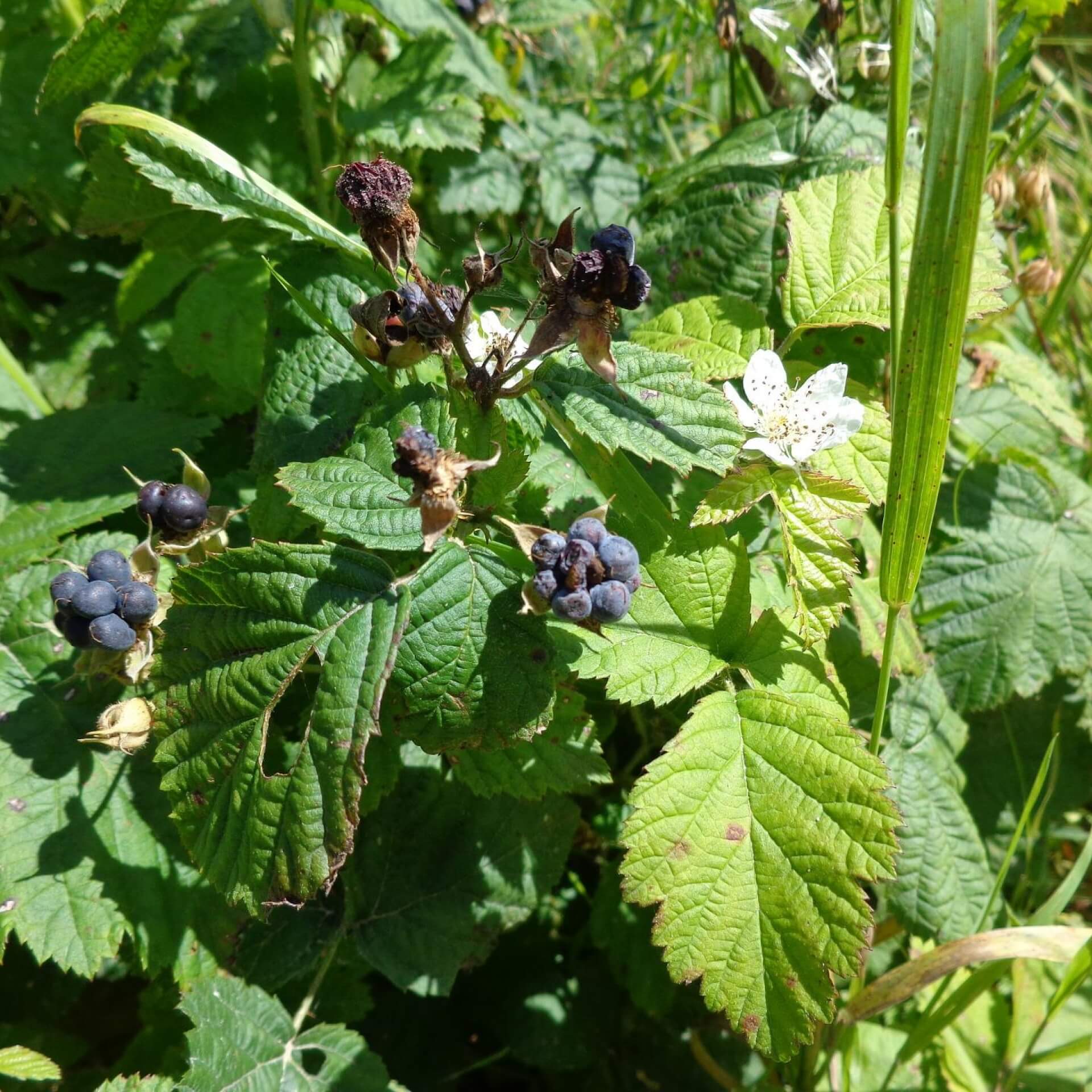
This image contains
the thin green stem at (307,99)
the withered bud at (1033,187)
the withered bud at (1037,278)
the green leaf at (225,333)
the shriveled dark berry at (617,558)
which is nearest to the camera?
the shriveled dark berry at (617,558)

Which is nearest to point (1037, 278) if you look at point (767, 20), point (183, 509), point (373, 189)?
point (767, 20)

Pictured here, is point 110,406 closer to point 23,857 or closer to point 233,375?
point 233,375

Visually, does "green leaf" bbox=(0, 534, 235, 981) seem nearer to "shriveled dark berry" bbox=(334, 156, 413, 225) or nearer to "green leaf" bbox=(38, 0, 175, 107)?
"shriveled dark berry" bbox=(334, 156, 413, 225)

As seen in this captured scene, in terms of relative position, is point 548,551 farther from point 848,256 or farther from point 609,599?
point 848,256

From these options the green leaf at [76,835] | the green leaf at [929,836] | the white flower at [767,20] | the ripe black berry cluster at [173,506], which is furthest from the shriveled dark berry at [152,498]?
the white flower at [767,20]

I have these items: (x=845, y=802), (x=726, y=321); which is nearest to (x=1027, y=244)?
(x=726, y=321)

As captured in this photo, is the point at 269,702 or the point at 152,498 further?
the point at 152,498

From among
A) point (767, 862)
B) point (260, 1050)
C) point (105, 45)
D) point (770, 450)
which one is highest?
point (105, 45)

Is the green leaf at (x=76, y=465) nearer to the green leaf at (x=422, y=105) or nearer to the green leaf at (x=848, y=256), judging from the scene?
the green leaf at (x=422, y=105)
